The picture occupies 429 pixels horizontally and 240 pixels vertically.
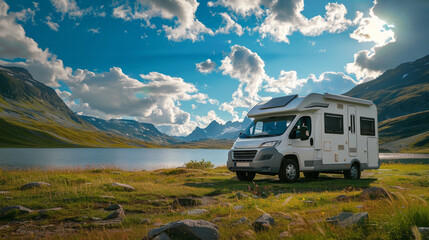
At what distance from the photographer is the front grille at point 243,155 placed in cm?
1330

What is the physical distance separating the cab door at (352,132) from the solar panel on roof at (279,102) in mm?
3447

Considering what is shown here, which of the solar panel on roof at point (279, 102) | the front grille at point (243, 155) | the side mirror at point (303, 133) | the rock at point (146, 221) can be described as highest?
the solar panel on roof at point (279, 102)

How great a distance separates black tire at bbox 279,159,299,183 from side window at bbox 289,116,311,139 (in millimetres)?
1115

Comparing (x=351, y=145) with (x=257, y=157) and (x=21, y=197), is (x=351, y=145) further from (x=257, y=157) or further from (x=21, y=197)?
(x=21, y=197)

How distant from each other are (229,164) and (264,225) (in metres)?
9.51

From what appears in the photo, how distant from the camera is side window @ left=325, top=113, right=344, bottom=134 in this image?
14.5 meters

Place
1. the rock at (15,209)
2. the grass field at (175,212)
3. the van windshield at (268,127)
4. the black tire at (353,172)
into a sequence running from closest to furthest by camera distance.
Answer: the grass field at (175,212) < the rock at (15,209) < the van windshield at (268,127) < the black tire at (353,172)

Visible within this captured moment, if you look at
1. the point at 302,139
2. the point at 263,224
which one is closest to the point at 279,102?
the point at 302,139

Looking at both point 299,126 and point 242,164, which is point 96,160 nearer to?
point 242,164

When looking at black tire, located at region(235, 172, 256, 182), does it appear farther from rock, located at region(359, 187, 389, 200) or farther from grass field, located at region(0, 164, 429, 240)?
rock, located at region(359, 187, 389, 200)

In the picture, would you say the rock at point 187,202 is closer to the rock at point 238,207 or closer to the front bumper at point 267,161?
the rock at point 238,207

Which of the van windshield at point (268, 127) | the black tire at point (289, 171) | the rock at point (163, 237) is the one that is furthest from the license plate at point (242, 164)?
the rock at point (163, 237)

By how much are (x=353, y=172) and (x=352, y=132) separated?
7.05ft

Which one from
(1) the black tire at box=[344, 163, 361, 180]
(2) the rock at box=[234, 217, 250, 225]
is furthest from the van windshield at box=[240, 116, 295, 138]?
(2) the rock at box=[234, 217, 250, 225]
